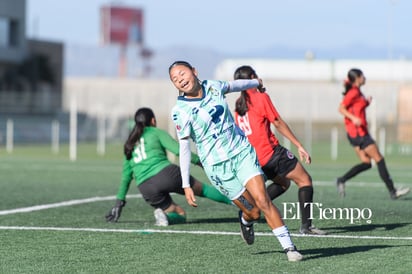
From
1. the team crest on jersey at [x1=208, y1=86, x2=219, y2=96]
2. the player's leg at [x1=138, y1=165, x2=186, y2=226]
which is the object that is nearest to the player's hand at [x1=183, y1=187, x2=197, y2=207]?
the team crest on jersey at [x1=208, y1=86, x2=219, y2=96]

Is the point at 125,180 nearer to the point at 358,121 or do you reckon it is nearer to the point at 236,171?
the point at 236,171

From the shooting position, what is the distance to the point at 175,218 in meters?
13.0

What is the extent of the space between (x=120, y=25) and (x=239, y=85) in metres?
124

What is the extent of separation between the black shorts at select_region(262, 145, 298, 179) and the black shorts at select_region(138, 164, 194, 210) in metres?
1.53

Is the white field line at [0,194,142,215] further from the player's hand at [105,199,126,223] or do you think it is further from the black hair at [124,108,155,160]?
the black hair at [124,108,155,160]

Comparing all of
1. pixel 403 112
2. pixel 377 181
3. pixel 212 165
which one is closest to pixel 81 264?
pixel 212 165

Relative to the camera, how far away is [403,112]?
64500 millimetres

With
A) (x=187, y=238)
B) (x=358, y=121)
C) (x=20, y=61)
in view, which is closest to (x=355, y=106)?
(x=358, y=121)

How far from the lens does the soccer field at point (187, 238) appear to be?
936 cm

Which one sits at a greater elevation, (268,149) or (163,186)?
(268,149)

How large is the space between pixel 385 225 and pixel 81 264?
450 cm

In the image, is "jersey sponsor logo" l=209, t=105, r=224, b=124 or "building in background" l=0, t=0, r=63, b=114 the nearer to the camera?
"jersey sponsor logo" l=209, t=105, r=224, b=124

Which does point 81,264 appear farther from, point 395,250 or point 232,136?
point 395,250

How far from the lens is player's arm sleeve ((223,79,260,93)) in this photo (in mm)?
9688
